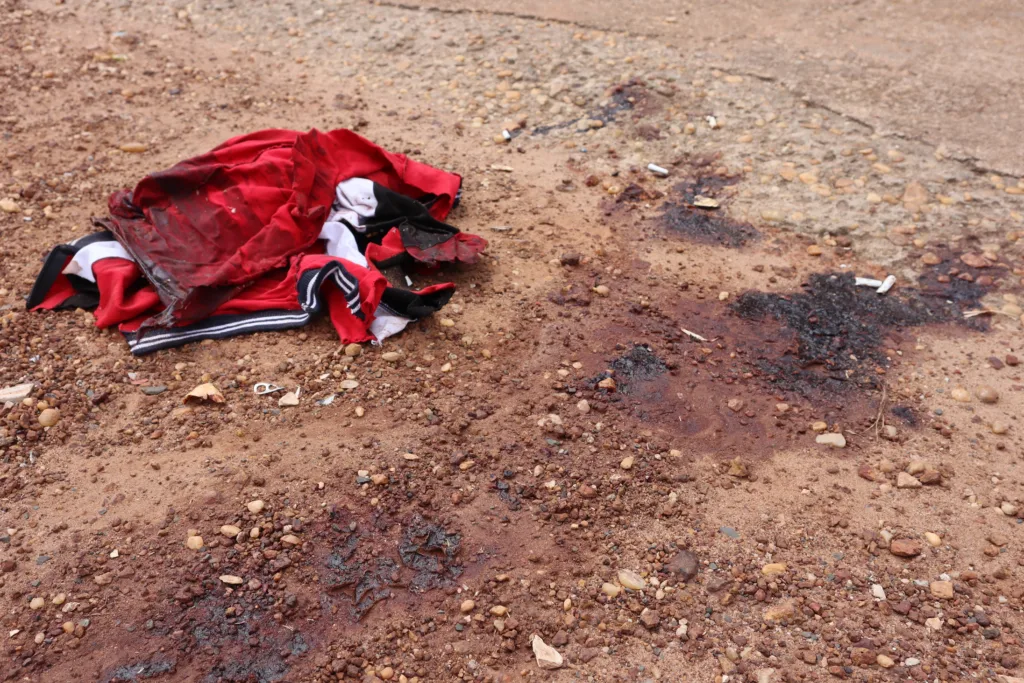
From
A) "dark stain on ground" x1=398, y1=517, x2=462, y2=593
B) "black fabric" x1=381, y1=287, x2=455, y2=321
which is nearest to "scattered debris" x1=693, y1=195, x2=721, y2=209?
"black fabric" x1=381, y1=287, x2=455, y2=321

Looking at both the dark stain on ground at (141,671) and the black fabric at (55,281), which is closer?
the dark stain on ground at (141,671)

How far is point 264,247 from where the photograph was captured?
10.5ft

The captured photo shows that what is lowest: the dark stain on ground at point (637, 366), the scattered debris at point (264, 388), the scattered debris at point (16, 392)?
the dark stain on ground at point (637, 366)

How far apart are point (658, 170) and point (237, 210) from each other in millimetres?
2064

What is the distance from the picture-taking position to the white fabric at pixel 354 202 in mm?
3480

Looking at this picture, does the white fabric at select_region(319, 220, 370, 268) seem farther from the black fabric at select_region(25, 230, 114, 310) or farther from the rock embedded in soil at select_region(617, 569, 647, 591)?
the rock embedded in soil at select_region(617, 569, 647, 591)

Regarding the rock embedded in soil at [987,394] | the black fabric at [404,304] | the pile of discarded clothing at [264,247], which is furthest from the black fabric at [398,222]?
the rock embedded in soil at [987,394]

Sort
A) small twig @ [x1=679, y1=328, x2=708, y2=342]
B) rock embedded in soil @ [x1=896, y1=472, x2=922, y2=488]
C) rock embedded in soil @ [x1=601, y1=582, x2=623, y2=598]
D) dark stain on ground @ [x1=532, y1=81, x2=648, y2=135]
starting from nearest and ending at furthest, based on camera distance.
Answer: rock embedded in soil @ [x1=601, y1=582, x2=623, y2=598]
rock embedded in soil @ [x1=896, y1=472, x2=922, y2=488]
small twig @ [x1=679, y1=328, x2=708, y2=342]
dark stain on ground @ [x1=532, y1=81, x2=648, y2=135]

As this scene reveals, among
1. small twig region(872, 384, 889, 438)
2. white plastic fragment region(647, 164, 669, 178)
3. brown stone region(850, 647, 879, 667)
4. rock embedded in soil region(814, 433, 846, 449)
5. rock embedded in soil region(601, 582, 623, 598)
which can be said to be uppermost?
white plastic fragment region(647, 164, 669, 178)

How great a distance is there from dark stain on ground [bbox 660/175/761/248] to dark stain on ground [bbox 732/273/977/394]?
0.41m

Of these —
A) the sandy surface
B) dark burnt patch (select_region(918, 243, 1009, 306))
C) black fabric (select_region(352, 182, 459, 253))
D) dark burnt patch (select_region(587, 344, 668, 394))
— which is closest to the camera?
dark burnt patch (select_region(587, 344, 668, 394))

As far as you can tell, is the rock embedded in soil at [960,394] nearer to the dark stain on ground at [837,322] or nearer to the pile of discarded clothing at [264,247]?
the dark stain on ground at [837,322]

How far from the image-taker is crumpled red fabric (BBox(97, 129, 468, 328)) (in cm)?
307

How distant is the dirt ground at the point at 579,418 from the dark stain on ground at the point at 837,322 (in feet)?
0.04
